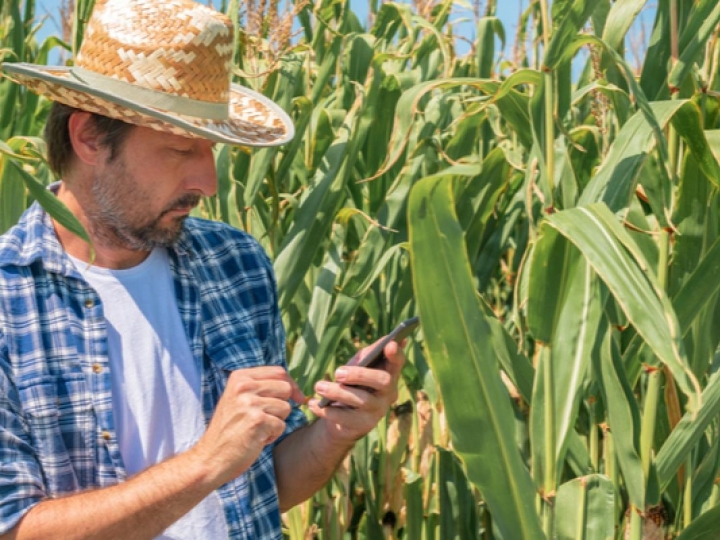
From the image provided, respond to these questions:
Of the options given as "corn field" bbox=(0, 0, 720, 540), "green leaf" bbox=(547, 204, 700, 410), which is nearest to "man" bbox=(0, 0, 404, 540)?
"corn field" bbox=(0, 0, 720, 540)

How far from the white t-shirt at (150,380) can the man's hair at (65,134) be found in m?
0.17

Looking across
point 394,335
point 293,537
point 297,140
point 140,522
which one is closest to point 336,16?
point 297,140

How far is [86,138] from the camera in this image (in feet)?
5.10

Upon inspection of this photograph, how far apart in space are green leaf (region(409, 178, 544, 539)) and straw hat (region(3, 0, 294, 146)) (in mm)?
456

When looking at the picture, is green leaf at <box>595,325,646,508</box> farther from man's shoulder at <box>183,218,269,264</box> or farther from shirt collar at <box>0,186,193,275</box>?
shirt collar at <box>0,186,193,275</box>

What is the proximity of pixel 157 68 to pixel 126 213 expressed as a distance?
22 cm

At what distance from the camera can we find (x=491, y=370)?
47.6 inches

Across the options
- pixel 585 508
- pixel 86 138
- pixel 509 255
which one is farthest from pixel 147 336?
pixel 509 255

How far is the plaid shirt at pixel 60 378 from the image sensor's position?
1.39 m

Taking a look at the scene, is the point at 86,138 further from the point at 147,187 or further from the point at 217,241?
the point at 217,241

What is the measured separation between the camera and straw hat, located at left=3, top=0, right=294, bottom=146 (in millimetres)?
1521

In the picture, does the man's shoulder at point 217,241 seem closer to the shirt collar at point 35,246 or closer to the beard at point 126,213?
the beard at point 126,213

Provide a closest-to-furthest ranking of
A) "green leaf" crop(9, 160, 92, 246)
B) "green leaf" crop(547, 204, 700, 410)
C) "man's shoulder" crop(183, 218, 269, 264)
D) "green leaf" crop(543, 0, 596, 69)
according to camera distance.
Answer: "green leaf" crop(547, 204, 700, 410) < "green leaf" crop(9, 160, 92, 246) < "green leaf" crop(543, 0, 596, 69) < "man's shoulder" crop(183, 218, 269, 264)

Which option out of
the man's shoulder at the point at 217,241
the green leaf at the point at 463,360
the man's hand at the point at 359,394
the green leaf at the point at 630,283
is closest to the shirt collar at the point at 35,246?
the man's shoulder at the point at 217,241
